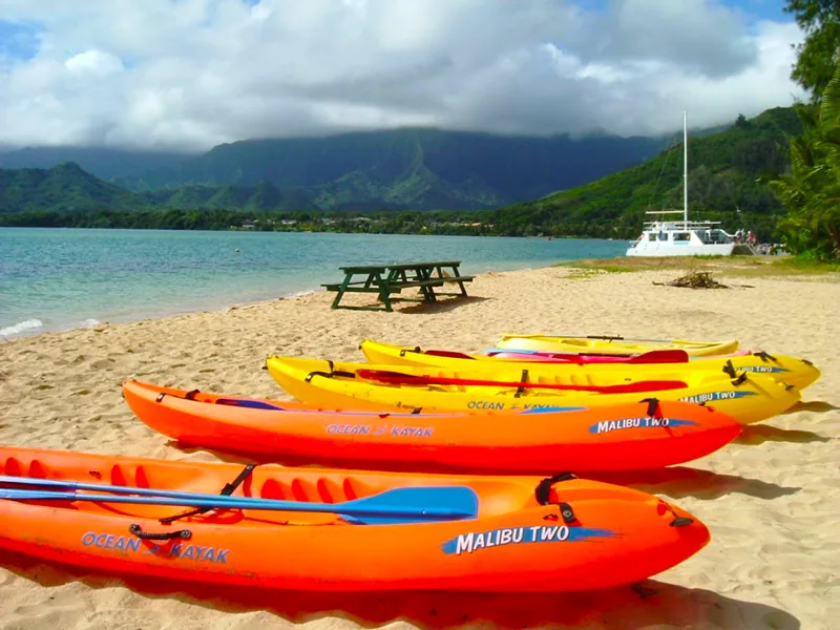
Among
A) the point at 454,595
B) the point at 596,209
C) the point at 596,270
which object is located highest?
the point at 596,209

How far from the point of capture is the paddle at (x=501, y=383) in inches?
195

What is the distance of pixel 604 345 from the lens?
7.06 m

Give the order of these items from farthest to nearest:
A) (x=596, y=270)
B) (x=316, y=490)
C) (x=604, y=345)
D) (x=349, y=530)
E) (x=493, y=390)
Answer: (x=596, y=270)
(x=604, y=345)
(x=493, y=390)
(x=316, y=490)
(x=349, y=530)

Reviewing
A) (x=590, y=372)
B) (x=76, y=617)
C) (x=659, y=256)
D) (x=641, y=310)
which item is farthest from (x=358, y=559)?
(x=659, y=256)

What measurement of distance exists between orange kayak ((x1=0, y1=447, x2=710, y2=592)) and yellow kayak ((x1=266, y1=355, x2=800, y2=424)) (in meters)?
1.48

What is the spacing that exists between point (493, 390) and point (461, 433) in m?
1.22

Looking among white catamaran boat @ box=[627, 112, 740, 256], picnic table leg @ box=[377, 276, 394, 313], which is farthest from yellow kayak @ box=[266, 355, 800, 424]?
white catamaran boat @ box=[627, 112, 740, 256]

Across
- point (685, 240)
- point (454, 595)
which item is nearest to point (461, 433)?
point (454, 595)

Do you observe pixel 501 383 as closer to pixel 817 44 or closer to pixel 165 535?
pixel 165 535

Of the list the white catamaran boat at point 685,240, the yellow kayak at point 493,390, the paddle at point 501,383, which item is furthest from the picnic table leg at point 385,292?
the white catamaran boat at point 685,240

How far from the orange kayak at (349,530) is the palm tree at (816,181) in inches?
827

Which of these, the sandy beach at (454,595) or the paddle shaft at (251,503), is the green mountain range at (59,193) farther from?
the paddle shaft at (251,503)

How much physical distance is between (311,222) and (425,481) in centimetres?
12142

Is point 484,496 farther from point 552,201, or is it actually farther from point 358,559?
point 552,201
